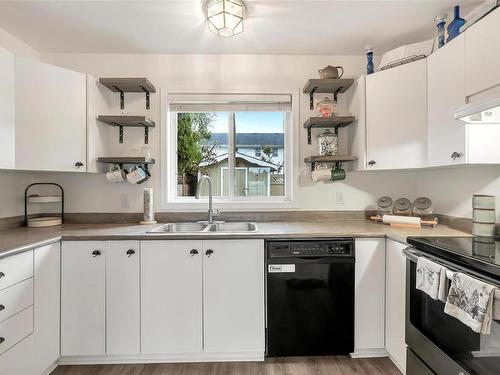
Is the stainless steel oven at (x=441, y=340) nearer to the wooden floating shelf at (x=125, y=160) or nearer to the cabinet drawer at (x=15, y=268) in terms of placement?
the wooden floating shelf at (x=125, y=160)

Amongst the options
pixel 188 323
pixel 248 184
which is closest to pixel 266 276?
pixel 188 323

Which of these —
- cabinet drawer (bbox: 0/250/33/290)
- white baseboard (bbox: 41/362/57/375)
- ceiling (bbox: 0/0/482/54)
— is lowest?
white baseboard (bbox: 41/362/57/375)

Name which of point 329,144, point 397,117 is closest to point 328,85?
point 329,144

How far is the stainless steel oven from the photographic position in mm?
1000

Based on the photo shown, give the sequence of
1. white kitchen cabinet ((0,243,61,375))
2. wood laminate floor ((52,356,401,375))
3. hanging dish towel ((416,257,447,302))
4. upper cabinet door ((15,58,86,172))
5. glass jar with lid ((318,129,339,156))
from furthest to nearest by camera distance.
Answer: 1. glass jar with lid ((318,129,339,156))
2. upper cabinet door ((15,58,86,172))
3. wood laminate floor ((52,356,401,375))
4. white kitchen cabinet ((0,243,61,375))
5. hanging dish towel ((416,257,447,302))

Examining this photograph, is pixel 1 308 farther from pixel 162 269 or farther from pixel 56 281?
pixel 162 269

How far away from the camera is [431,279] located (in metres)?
1.22

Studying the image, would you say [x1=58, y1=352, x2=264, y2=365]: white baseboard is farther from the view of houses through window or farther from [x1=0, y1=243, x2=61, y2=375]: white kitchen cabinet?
the view of houses through window

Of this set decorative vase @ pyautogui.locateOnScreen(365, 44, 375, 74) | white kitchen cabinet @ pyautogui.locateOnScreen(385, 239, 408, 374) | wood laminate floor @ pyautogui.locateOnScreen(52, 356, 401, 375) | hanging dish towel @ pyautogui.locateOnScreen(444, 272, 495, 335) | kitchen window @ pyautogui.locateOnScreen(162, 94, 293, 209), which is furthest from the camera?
kitchen window @ pyautogui.locateOnScreen(162, 94, 293, 209)

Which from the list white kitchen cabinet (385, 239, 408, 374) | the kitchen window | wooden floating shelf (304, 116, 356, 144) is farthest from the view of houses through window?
white kitchen cabinet (385, 239, 408, 374)

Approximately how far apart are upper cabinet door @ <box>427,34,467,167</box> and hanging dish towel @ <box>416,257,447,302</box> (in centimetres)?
67

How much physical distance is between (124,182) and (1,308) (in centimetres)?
119

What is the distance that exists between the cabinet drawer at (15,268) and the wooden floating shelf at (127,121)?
1.08 meters

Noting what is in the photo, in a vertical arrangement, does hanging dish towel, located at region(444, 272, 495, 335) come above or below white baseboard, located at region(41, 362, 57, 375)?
above
